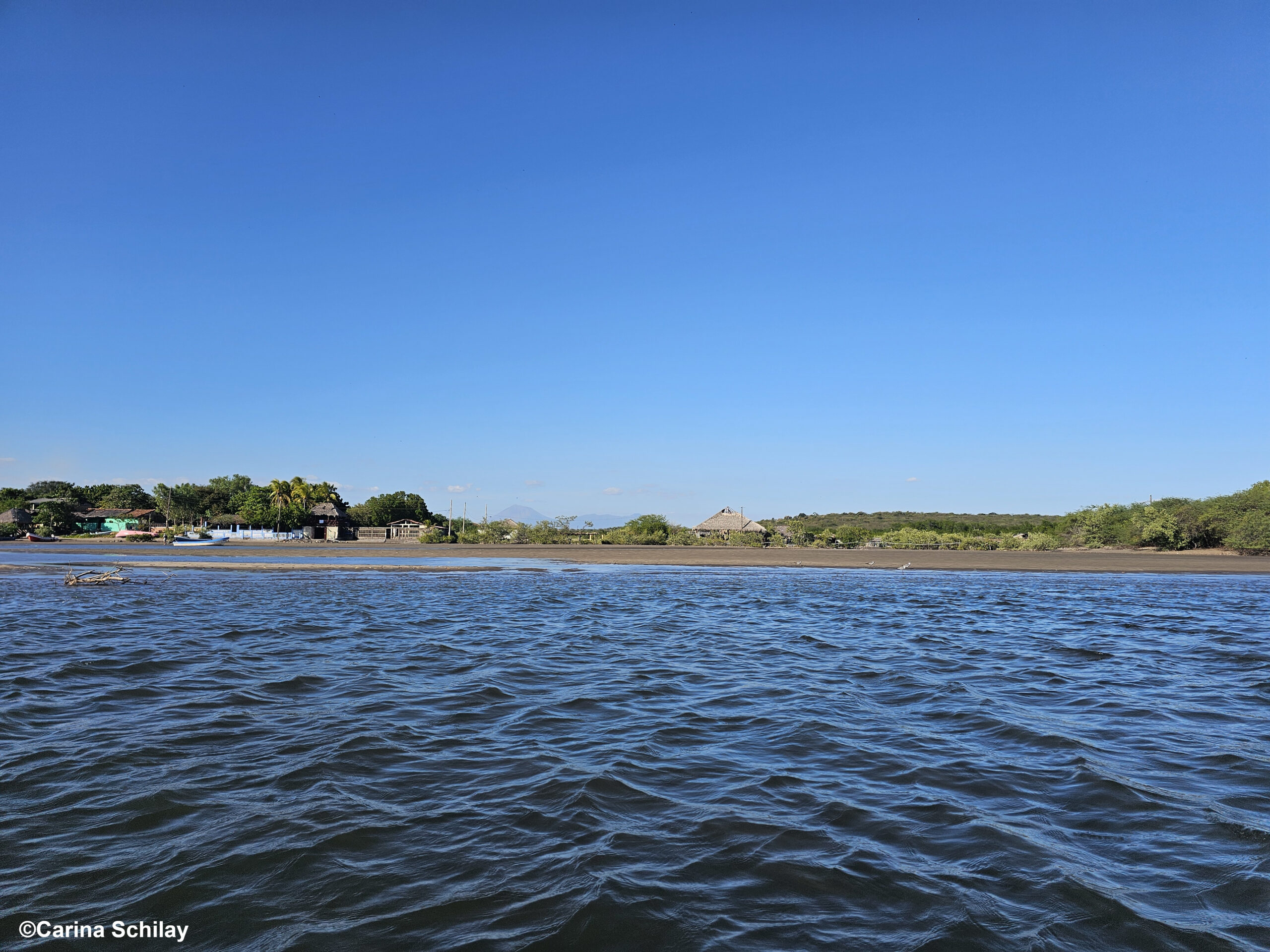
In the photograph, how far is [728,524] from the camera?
261 feet

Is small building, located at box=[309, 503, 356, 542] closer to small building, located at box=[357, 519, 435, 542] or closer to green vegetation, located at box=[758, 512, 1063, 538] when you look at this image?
small building, located at box=[357, 519, 435, 542]

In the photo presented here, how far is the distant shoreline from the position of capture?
40.7 m

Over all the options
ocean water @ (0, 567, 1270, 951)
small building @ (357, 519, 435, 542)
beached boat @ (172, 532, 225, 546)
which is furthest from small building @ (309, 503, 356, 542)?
ocean water @ (0, 567, 1270, 951)

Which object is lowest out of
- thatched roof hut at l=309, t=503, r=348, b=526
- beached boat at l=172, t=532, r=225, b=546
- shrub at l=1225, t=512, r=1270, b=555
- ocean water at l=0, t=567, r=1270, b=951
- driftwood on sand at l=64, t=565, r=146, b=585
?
ocean water at l=0, t=567, r=1270, b=951

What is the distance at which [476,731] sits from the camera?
7664mm

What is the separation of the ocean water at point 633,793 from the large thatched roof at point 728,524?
63.7m

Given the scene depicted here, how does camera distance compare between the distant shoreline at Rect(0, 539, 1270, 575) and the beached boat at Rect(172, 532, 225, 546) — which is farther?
the beached boat at Rect(172, 532, 225, 546)

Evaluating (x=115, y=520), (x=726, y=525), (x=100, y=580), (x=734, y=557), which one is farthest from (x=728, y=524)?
(x=115, y=520)

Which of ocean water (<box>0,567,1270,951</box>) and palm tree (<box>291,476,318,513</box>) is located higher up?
palm tree (<box>291,476,318,513</box>)

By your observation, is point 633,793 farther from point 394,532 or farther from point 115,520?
point 115,520

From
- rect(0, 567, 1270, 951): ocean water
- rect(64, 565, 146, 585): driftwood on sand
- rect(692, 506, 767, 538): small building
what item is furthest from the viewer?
rect(692, 506, 767, 538): small building

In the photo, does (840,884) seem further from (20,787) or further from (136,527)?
(136,527)

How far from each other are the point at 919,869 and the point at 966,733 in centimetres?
372

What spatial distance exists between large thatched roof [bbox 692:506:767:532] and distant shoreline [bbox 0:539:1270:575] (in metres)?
12.7
